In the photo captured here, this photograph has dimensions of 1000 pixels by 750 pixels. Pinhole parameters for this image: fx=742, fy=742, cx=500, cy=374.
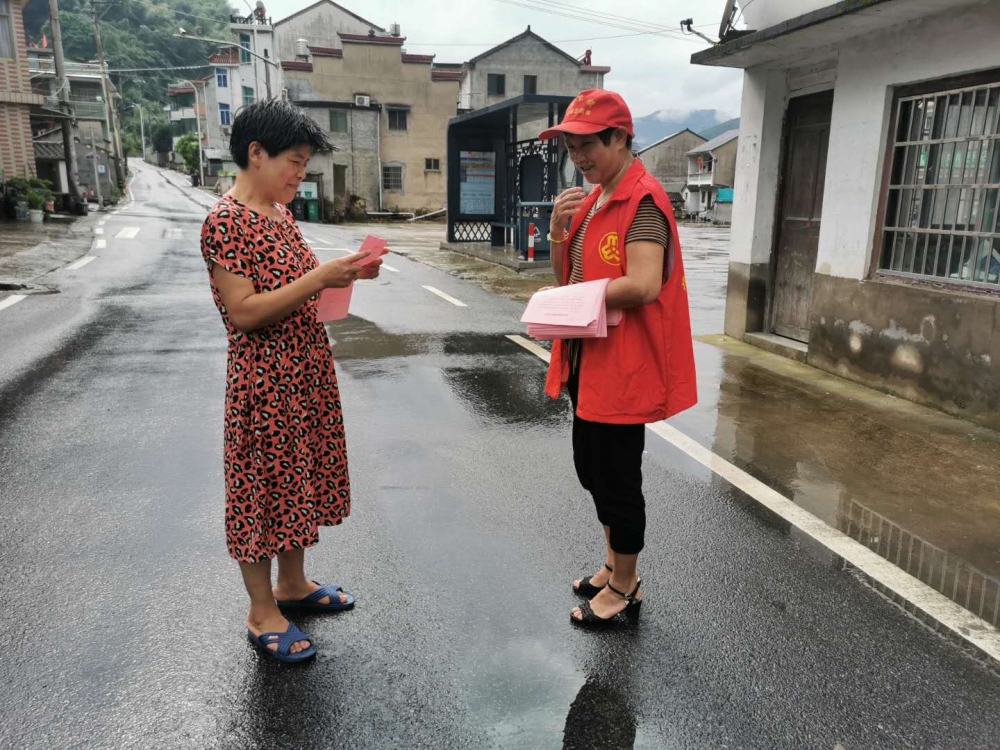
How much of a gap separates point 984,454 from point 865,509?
1447 millimetres

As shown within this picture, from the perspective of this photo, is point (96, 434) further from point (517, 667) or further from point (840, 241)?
point (840, 241)

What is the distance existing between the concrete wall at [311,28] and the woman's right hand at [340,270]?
1982 inches

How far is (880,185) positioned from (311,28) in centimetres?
4888

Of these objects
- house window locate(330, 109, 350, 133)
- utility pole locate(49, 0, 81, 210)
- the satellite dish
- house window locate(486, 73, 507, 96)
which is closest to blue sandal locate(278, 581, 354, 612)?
the satellite dish

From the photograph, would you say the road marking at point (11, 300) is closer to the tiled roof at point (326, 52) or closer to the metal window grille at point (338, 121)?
the metal window grille at point (338, 121)

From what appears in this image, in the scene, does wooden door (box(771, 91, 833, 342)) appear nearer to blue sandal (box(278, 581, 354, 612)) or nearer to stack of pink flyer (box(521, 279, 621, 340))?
stack of pink flyer (box(521, 279, 621, 340))

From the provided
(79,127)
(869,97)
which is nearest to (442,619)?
(869,97)

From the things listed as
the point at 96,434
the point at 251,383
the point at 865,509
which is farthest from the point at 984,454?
the point at 96,434

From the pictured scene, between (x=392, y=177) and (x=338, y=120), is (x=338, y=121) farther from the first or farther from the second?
(x=392, y=177)

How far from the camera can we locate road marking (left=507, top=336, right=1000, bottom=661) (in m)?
2.81

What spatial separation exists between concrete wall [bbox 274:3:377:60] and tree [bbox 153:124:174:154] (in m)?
43.0

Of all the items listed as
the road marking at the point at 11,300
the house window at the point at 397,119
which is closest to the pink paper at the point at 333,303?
the road marking at the point at 11,300

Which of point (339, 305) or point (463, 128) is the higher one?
point (463, 128)

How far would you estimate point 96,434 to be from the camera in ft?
16.3
